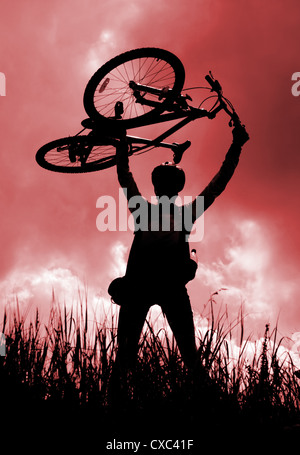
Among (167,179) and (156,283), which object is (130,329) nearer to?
(156,283)

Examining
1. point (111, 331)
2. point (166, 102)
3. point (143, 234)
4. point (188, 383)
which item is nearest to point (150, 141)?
point (166, 102)

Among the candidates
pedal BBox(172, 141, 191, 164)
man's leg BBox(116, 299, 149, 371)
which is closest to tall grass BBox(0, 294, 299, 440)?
man's leg BBox(116, 299, 149, 371)

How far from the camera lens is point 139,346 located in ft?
10.7

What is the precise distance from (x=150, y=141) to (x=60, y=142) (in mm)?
1145

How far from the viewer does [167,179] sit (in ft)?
11.6

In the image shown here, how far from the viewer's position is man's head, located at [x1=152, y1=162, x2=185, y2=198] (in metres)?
3.55

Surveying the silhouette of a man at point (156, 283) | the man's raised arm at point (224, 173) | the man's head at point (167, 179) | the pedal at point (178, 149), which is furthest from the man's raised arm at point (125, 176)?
the pedal at point (178, 149)

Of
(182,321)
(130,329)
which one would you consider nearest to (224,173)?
(182,321)

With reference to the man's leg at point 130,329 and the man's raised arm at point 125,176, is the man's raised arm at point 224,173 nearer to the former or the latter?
the man's raised arm at point 125,176

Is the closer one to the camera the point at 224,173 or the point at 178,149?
the point at 224,173

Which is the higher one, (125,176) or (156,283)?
(125,176)

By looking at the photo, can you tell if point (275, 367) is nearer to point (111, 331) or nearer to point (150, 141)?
point (111, 331)

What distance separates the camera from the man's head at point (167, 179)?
3.55 meters

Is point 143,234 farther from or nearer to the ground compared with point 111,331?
farther from the ground
